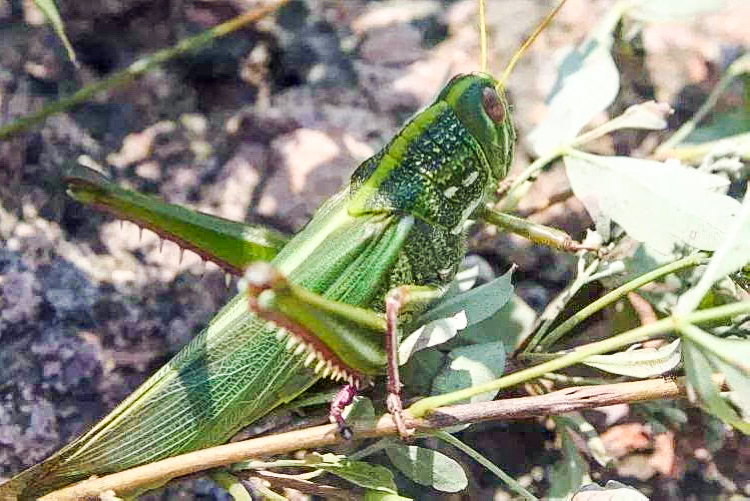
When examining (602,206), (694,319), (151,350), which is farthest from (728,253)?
(151,350)

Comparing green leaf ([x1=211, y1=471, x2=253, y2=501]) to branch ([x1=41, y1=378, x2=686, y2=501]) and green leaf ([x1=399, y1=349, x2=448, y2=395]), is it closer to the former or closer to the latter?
branch ([x1=41, y1=378, x2=686, y2=501])

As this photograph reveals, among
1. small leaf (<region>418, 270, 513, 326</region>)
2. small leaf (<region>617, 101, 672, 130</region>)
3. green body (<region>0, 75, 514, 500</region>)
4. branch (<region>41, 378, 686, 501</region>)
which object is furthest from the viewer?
small leaf (<region>617, 101, 672, 130</region>)

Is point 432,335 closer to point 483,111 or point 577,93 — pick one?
point 483,111

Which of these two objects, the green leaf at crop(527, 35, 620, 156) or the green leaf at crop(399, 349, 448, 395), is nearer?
the green leaf at crop(399, 349, 448, 395)

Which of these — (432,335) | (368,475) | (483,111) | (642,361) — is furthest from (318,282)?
(642,361)

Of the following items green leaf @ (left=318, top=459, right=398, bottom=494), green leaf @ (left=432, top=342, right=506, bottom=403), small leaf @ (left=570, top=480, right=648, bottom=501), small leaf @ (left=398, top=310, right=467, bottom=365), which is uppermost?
small leaf @ (left=398, top=310, right=467, bottom=365)

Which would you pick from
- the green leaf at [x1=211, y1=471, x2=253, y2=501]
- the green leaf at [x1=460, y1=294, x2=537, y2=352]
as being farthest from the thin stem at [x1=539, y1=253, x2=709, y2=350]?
the green leaf at [x1=211, y1=471, x2=253, y2=501]
